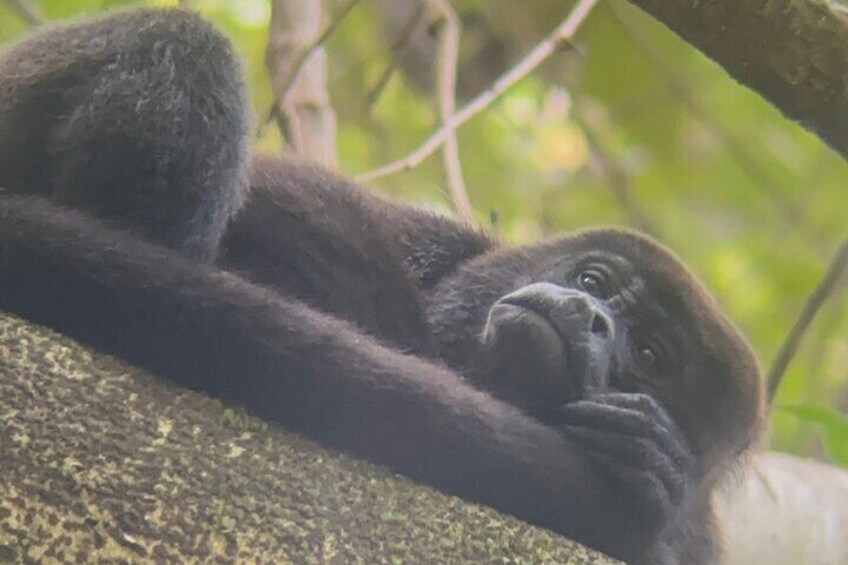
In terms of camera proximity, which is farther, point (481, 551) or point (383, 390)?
point (383, 390)

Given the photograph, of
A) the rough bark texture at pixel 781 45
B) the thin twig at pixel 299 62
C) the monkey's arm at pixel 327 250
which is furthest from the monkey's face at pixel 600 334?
the thin twig at pixel 299 62

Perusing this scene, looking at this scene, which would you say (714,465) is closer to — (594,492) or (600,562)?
(594,492)

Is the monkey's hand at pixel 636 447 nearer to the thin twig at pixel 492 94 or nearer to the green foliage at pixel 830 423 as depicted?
the green foliage at pixel 830 423

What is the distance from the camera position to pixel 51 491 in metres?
1.23

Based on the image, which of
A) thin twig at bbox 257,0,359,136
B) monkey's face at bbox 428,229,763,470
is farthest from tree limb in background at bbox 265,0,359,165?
monkey's face at bbox 428,229,763,470

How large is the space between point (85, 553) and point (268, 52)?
2.05 metres

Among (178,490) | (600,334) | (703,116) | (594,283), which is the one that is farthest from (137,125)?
(703,116)

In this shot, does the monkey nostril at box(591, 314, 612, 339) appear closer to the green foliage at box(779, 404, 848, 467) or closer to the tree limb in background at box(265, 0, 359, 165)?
the green foliage at box(779, 404, 848, 467)

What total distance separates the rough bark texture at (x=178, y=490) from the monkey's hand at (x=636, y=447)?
15.1 inches

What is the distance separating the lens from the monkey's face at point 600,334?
209 cm

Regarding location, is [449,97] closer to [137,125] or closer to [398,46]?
[398,46]

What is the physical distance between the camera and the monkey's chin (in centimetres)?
207

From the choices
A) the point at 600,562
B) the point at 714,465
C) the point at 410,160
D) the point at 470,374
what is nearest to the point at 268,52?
the point at 410,160

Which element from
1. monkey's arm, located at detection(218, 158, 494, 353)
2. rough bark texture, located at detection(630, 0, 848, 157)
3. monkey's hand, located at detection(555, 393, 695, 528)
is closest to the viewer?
rough bark texture, located at detection(630, 0, 848, 157)
